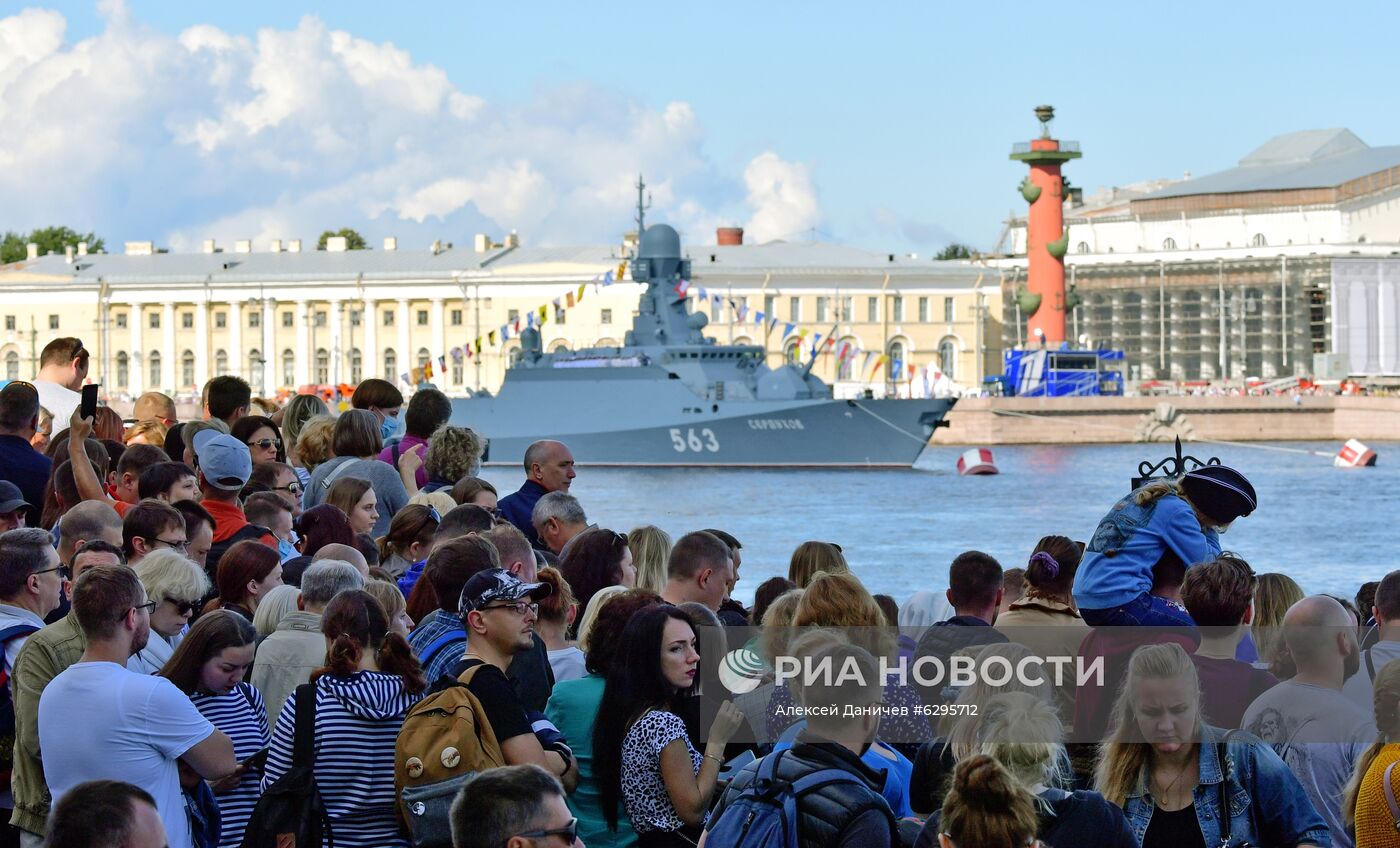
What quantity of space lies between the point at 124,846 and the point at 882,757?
1.67 metres

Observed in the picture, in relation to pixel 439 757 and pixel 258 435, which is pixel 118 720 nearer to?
pixel 439 757

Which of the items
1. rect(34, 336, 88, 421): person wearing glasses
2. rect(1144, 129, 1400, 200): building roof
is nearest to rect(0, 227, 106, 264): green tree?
rect(1144, 129, 1400, 200): building roof

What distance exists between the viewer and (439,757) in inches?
164

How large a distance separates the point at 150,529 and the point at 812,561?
197 centimetres

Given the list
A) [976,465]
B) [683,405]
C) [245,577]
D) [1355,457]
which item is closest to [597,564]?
[245,577]

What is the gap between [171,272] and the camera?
3568 inches

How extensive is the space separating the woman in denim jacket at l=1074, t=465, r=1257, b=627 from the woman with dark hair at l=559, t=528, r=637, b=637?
56.7 inches

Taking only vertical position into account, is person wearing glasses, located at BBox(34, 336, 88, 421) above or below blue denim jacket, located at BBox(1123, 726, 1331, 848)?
above

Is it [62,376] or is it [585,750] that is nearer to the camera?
[585,750]

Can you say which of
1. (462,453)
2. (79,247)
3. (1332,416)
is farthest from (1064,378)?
(462,453)

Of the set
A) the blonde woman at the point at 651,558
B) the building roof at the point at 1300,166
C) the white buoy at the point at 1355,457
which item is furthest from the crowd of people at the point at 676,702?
the building roof at the point at 1300,166

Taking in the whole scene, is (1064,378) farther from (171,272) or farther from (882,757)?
(882,757)

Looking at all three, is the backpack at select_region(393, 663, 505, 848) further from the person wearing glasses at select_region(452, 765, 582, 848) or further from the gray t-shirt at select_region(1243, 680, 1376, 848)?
the gray t-shirt at select_region(1243, 680, 1376, 848)

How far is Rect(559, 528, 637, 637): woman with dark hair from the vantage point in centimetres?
595
